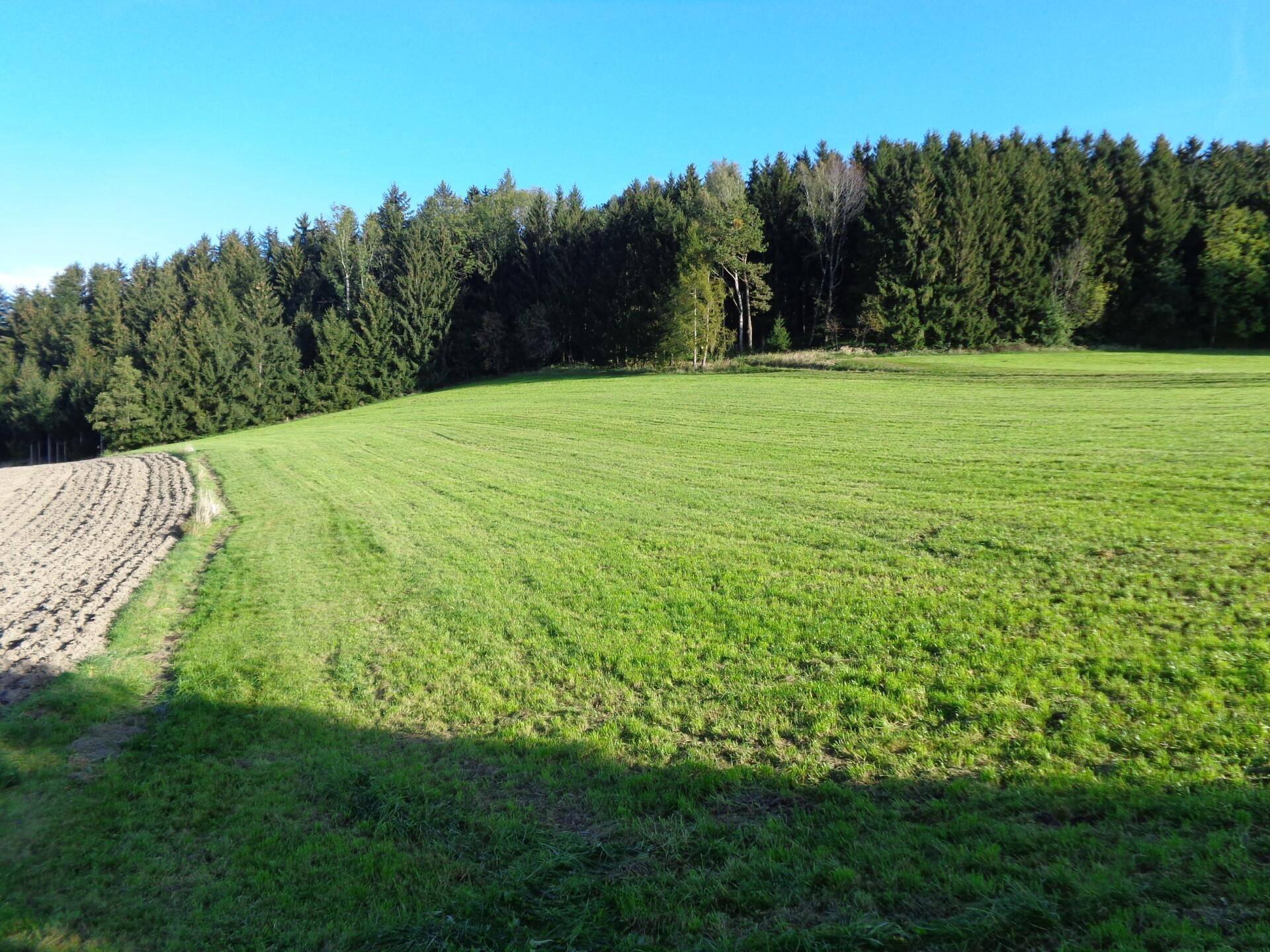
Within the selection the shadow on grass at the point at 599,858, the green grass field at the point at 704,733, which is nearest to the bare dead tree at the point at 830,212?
the green grass field at the point at 704,733

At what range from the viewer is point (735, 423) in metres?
27.5

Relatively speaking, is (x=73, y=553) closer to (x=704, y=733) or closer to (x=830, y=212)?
(x=704, y=733)

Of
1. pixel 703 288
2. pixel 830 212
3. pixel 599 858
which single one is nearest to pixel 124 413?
pixel 703 288

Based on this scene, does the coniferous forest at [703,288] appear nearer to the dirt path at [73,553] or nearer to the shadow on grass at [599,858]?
the dirt path at [73,553]

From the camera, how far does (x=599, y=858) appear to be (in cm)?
482

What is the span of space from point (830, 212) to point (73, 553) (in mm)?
58795

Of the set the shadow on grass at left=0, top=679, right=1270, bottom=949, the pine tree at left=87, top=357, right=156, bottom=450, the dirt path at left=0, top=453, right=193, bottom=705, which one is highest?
the pine tree at left=87, top=357, right=156, bottom=450

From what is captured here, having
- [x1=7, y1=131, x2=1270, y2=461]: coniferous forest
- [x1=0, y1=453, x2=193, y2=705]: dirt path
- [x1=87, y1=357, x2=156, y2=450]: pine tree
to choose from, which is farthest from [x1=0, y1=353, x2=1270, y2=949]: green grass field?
[x1=87, y1=357, x2=156, y2=450]: pine tree

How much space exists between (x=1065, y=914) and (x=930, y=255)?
186 feet

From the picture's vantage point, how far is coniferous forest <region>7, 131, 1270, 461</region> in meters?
52.6

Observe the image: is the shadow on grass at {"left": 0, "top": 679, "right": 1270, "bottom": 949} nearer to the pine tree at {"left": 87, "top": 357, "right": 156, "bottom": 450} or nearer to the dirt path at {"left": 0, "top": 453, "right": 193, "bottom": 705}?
the dirt path at {"left": 0, "top": 453, "right": 193, "bottom": 705}

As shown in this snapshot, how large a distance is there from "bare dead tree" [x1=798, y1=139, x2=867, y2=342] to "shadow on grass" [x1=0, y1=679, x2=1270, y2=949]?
5670cm

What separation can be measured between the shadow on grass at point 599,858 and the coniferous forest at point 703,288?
47.7 metres

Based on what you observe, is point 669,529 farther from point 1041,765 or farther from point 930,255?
point 930,255
